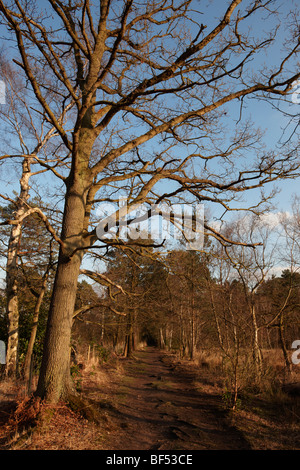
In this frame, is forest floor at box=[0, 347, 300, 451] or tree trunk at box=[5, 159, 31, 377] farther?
tree trunk at box=[5, 159, 31, 377]

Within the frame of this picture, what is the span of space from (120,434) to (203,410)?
2.85 meters

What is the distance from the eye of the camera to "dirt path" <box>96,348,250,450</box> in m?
4.44

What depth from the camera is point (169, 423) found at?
5.64 m

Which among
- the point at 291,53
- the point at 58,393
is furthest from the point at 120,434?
the point at 291,53

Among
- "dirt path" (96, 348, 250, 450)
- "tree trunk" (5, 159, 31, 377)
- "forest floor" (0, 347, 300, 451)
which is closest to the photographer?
"forest floor" (0, 347, 300, 451)

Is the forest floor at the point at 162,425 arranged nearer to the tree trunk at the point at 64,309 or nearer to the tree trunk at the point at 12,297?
the tree trunk at the point at 64,309

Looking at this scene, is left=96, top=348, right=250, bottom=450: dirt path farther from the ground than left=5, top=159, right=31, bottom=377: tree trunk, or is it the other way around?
left=5, top=159, right=31, bottom=377: tree trunk

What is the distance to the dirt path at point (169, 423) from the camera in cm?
444

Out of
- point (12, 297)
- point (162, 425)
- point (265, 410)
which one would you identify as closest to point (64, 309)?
point (162, 425)

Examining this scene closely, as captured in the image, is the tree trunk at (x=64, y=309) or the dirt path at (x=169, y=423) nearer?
the dirt path at (x=169, y=423)

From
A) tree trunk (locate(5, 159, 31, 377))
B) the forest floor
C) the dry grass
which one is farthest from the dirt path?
tree trunk (locate(5, 159, 31, 377))

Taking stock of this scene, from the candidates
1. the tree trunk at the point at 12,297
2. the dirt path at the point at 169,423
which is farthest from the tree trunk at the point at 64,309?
the tree trunk at the point at 12,297

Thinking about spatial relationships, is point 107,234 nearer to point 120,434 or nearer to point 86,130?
point 86,130

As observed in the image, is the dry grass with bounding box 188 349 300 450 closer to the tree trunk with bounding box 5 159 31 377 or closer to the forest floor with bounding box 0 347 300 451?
the forest floor with bounding box 0 347 300 451
